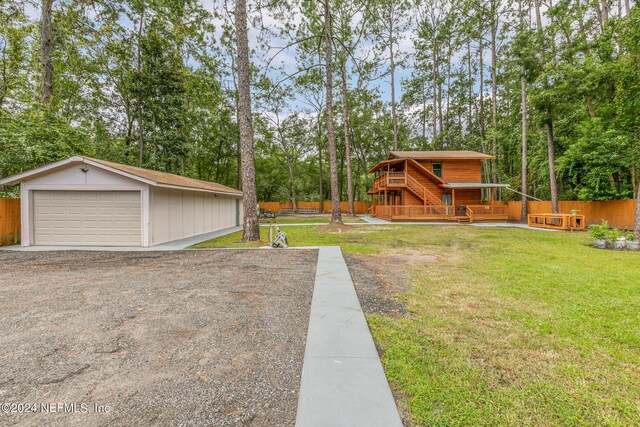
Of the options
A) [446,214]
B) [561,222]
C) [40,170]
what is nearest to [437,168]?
[446,214]

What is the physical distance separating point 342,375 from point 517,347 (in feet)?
6.31

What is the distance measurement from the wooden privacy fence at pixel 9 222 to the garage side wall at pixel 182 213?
15.2 ft

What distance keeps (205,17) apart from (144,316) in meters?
13.4

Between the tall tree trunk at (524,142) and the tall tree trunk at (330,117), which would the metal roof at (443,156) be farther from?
the tall tree trunk at (330,117)

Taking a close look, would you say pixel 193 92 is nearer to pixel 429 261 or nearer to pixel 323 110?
pixel 323 110

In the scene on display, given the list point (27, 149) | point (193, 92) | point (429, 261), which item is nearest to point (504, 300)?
point (429, 261)

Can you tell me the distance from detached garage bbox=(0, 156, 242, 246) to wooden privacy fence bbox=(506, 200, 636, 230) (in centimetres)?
2060

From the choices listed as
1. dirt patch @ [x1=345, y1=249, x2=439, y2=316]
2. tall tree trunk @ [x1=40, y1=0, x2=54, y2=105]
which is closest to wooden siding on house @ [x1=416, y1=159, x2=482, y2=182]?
dirt patch @ [x1=345, y1=249, x2=439, y2=316]

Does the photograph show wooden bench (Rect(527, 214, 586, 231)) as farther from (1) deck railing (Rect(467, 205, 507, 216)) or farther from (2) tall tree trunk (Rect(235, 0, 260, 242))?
(2) tall tree trunk (Rect(235, 0, 260, 242))

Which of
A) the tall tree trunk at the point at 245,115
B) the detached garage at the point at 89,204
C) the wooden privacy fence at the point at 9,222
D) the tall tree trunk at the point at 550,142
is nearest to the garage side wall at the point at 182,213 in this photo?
the detached garage at the point at 89,204

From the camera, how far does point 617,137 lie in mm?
12984

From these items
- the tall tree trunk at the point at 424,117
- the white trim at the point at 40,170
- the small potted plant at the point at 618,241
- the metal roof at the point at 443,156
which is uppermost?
the tall tree trunk at the point at 424,117

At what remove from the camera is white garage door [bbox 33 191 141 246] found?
959 cm

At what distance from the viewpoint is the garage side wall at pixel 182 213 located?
10023 millimetres
